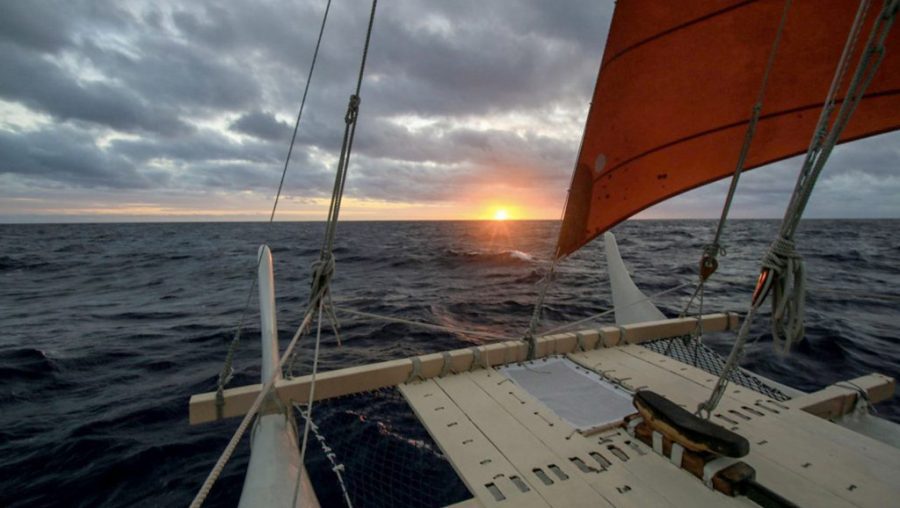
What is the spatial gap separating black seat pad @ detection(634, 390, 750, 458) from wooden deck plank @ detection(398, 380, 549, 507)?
40.8 inches

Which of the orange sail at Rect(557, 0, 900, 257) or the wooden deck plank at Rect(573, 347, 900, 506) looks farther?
the orange sail at Rect(557, 0, 900, 257)

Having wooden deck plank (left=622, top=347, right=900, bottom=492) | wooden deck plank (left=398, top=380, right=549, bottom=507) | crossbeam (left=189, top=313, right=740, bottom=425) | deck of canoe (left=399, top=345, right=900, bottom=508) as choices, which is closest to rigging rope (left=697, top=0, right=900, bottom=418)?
deck of canoe (left=399, top=345, right=900, bottom=508)

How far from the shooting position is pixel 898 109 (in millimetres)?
3328

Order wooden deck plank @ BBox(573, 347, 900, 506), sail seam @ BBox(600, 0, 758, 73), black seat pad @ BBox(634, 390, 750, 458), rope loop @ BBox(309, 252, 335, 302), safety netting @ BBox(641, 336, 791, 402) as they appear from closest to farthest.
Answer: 1. black seat pad @ BBox(634, 390, 750, 458)
2. wooden deck plank @ BBox(573, 347, 900, 506)
3. rope loop @ BBox(309, 252, 335, 302)
4. sail seam @ BBox(600, 0, 758, 73)
5. safety netting @ BBox(641, 336, 791, 402)

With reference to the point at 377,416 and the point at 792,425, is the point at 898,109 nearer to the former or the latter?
the point at 792,425

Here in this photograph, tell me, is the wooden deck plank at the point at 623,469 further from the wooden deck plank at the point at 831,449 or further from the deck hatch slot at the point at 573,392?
the wooden deck plank at the point at 831,449

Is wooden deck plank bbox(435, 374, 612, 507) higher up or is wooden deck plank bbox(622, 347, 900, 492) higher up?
wooden deck plank bbox(622, 347, 900, 492)

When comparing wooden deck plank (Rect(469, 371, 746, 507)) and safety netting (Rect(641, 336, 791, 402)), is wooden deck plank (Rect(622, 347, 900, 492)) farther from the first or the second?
safety netting (Rect(641, 336, 791, 402))

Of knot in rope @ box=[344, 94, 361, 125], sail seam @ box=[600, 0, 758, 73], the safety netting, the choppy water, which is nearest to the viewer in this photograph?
knot in rope @ box=[344, 94, 361, 125]

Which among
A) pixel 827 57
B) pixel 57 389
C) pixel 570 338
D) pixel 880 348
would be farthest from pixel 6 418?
pixel 880 348

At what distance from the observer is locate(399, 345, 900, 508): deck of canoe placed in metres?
2.40

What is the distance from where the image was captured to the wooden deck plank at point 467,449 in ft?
7.87

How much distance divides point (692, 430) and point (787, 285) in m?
1.06

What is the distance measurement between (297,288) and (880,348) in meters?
17.9
